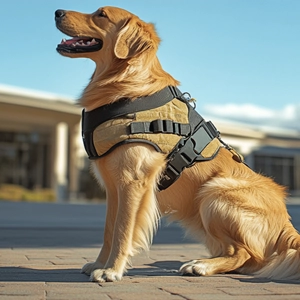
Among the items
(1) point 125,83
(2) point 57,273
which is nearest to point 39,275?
(2) point 57,273

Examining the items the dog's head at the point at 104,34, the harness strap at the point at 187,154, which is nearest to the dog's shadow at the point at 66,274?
the harness strap at the point at 187,154

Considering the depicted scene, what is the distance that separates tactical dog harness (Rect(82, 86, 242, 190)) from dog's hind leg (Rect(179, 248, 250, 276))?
65 centimetres

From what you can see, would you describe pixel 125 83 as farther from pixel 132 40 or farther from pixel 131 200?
pixel 131 200

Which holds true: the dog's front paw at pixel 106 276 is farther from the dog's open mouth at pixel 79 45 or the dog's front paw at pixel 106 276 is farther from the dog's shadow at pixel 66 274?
the dog's open mouth at pixel 79 45

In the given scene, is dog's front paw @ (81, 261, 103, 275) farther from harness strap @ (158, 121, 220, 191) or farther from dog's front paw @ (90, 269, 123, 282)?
harness strap @ (158, 121, 220, 191)

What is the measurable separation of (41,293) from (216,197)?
5.23ft

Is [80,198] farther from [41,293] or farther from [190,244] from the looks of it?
[41,293]

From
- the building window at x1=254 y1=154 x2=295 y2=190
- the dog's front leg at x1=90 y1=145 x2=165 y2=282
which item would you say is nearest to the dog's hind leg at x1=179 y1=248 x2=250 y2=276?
the dog's front leg at x1=90 y1=145 x2=165 y2=282

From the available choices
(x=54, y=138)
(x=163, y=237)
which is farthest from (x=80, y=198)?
(x=163, y=237)

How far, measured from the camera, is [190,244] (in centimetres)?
694

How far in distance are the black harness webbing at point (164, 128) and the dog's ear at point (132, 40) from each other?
1.20 feet

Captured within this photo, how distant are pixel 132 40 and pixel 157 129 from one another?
73 centimetres

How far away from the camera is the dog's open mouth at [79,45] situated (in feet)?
13.5

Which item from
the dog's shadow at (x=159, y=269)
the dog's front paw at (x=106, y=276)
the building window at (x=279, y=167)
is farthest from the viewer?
the building window at (x=279, y=167)
